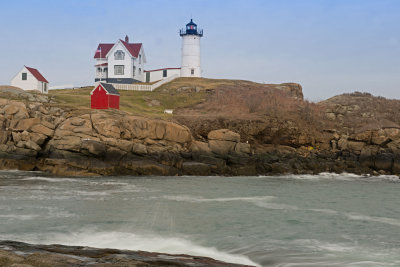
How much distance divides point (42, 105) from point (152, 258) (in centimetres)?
2912

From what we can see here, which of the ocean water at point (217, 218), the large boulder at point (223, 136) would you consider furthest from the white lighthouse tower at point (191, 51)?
the ocean water at point (217, 218)

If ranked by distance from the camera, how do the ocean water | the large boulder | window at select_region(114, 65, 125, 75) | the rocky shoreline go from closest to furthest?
the rocky shoreline < the ocean water < the large boulder < window at select_region(114, 65, 125, 75)

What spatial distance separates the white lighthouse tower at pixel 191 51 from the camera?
68.9 m

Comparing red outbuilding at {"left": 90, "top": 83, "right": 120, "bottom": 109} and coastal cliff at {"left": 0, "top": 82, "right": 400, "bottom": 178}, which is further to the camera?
red outbuilding at {"left": 90, "top": 83, "right": 120, "bottom": 109}

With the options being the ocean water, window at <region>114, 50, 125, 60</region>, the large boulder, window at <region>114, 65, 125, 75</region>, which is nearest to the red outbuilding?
the large boulder

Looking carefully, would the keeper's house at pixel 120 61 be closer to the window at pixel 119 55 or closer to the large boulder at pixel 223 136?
the window at pixel 119 55

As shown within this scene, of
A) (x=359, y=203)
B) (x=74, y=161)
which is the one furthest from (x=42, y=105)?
(x=359, y=203)

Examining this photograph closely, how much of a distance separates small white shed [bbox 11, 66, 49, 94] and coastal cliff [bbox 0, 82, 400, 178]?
45.0ft

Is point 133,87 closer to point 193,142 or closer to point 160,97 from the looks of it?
point 160,97

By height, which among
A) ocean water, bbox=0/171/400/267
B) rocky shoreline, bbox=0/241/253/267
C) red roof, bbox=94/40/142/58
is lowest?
ocean water, bbox=0/171/400/267

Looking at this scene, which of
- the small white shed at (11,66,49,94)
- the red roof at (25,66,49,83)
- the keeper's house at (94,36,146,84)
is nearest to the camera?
the small white shed at (11,66,49,94)

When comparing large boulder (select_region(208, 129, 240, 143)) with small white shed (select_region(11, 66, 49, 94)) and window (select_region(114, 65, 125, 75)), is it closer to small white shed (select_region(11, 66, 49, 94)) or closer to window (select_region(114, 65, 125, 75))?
small white shed (select_region(11, 66, 49, 94))

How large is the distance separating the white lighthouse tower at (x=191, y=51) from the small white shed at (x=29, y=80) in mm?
22579

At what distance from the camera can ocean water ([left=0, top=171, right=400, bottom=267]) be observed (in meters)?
12.5
